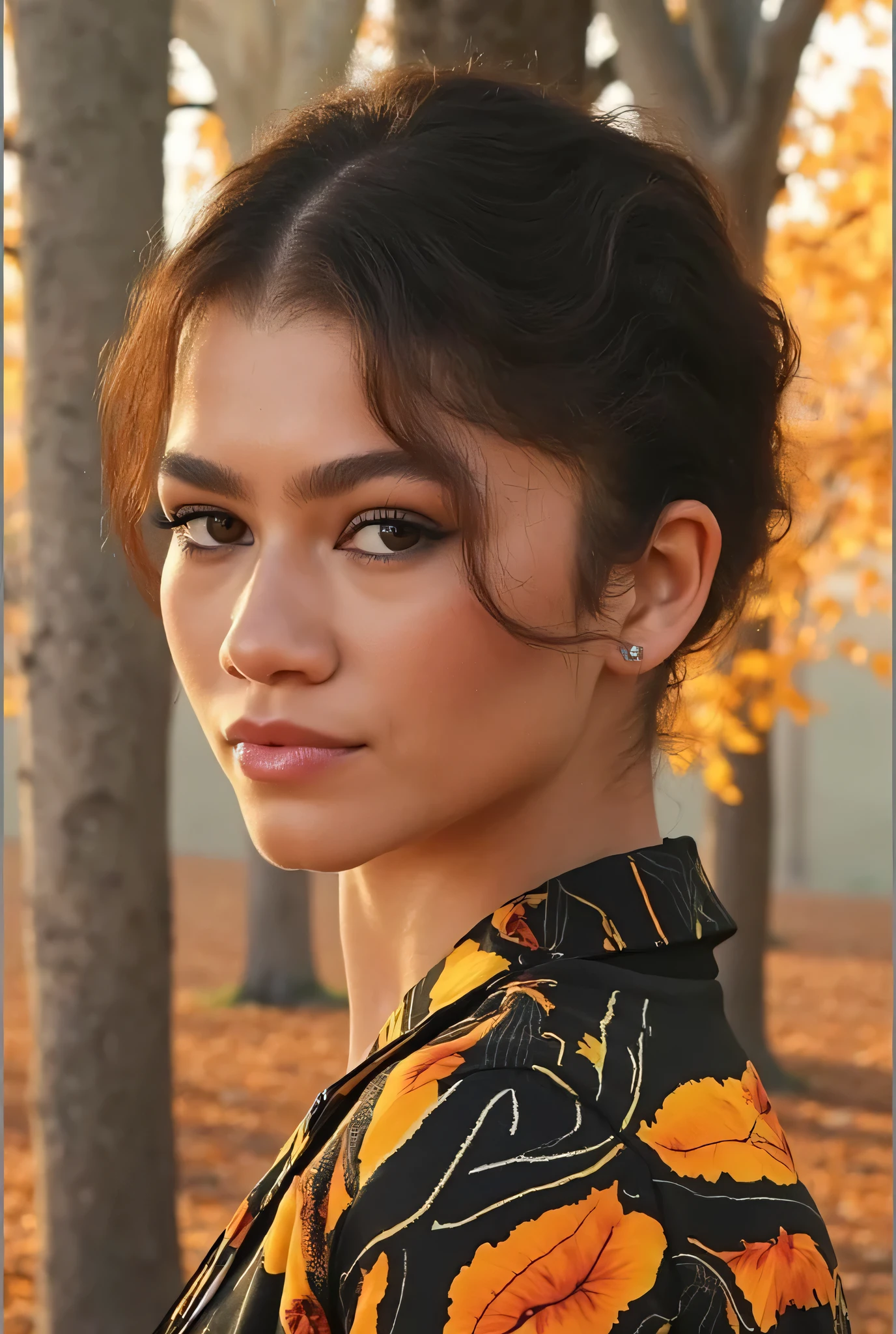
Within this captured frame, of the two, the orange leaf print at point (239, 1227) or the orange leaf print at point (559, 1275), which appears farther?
the orange leaf print at point (239, 1227)

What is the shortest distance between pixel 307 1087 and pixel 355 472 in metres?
7.42

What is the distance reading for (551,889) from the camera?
1.26 meters

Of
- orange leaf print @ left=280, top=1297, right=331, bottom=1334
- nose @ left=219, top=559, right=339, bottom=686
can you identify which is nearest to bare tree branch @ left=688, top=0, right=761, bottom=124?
nose @ left=219, top=559, right=339, bottom=686

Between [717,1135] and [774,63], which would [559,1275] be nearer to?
[717,1135]

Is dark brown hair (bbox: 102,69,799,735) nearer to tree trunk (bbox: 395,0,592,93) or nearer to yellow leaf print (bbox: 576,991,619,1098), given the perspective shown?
yellow leaf print (bbox: 576,991,619,1098)

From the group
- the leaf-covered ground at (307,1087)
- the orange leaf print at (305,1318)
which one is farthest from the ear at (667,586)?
the leaf-covered ground at (307,1087)

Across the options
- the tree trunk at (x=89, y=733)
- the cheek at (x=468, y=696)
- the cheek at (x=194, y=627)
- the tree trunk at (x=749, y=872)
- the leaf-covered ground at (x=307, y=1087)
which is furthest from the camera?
the tree trunk at (x=749, y=872)

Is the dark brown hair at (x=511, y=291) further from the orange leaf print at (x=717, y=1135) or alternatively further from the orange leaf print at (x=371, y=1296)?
the orange leaf print at (x=371, y=1296)

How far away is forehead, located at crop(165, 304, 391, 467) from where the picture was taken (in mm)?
1133

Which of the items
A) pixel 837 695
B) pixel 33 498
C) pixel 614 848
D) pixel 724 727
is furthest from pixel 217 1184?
pixel 837 695

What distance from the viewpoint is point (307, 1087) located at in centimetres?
803

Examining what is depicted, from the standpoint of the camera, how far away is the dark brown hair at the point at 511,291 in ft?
3.76

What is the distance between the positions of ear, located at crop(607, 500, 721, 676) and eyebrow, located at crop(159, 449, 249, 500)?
1.22ft

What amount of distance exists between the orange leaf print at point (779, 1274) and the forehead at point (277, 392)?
27.9 inches
